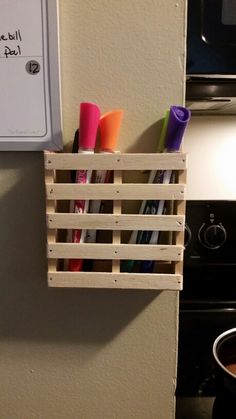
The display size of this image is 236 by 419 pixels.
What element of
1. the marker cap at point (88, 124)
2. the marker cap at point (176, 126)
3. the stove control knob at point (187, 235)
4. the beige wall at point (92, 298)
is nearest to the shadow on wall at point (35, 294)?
the beige wall at point (92, 298)

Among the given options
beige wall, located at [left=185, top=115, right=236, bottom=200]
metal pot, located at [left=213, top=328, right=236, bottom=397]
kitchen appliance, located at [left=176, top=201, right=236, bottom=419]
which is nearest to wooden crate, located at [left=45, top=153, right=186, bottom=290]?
metal pot, located at [left=213, top=328, right=236, bottom=397]

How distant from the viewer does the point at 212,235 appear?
0.92m

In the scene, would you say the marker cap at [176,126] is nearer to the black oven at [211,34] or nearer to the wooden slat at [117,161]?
the wooden slat at [117,161]

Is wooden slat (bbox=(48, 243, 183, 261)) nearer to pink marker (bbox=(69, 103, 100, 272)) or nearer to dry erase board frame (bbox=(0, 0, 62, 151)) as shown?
pink marker (bbox=(69, 103, 100, 272))

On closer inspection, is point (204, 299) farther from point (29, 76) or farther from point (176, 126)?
point (29, 76)

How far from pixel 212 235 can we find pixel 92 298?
0.43 meters

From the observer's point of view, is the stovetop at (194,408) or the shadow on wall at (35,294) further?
the stovetop at (194,408)

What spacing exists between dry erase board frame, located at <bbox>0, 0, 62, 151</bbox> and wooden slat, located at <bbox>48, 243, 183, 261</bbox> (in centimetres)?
16

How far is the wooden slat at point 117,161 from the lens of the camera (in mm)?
513

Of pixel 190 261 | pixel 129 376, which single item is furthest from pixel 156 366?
pixel 190 261

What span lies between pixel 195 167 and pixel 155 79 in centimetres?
54

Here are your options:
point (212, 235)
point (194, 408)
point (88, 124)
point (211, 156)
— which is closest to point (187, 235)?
point (212, 235)

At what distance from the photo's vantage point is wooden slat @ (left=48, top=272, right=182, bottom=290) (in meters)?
0.53

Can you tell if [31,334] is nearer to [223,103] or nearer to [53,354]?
[53,354]
